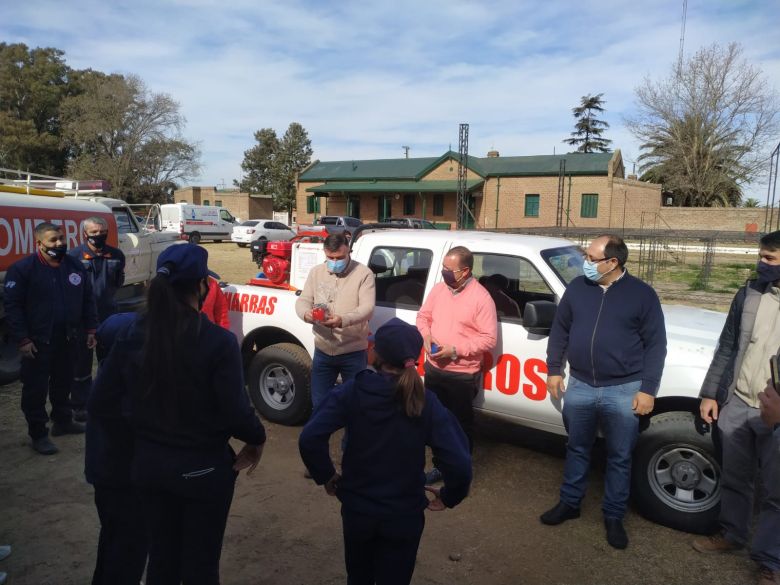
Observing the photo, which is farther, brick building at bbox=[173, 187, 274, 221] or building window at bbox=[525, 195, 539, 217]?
brick building at bbox=[173, 187, 274, 221]

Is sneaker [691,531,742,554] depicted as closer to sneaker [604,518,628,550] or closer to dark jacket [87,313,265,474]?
sneaker [604,518,628,550]

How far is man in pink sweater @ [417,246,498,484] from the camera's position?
393 centimetres

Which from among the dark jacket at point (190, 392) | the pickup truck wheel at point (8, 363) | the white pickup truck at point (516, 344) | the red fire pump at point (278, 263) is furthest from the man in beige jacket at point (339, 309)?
the pickup truck wheel at point (8, 363)

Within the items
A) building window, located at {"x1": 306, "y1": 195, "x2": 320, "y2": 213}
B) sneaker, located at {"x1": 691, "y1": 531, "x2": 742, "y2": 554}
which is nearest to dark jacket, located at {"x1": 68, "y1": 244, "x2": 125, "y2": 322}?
sneaker, located at {"x1": 691, "y1": 531, "x2": 742, "y2": 554}

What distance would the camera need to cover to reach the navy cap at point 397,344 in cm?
214

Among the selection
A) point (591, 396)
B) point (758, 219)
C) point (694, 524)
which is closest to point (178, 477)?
point (591, 396)

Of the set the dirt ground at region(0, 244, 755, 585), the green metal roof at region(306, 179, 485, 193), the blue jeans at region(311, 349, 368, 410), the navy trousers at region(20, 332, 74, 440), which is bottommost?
the dirt ground at region(0, 244, 755, 585)

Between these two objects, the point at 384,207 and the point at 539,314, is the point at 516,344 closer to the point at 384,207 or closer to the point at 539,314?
the point at 539,314

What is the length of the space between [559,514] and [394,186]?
38818 mm

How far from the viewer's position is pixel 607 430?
3572 mm

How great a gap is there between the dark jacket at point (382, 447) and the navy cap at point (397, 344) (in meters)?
0.09

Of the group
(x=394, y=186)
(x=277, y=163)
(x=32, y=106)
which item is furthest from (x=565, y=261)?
(x=277, y=163)

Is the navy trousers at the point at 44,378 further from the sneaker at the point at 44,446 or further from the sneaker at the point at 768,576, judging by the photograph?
the sneaker at the point at 768,576

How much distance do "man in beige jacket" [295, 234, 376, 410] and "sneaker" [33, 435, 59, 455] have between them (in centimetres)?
Answer: 229
